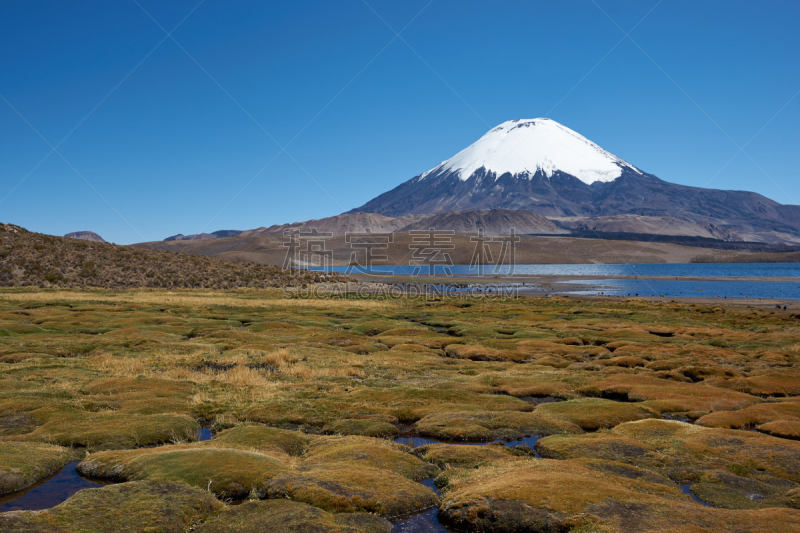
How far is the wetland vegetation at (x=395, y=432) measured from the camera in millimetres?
10164

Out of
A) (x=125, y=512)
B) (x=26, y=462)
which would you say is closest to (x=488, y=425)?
(x=125, y=512)

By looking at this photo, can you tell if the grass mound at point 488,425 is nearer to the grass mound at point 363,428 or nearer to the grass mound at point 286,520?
the grass mound at point 363,428

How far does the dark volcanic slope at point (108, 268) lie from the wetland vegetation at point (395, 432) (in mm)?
63438

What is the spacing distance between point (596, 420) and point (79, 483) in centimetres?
1589

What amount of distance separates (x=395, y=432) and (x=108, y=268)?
331ft

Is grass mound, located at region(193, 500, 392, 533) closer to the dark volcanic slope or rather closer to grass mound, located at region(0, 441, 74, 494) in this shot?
grass mound, located at region(0, 441, 74, 494)

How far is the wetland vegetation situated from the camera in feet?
33.3

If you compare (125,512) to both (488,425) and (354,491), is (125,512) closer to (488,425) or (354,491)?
(354,491)

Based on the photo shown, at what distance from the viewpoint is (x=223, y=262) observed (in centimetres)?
12194

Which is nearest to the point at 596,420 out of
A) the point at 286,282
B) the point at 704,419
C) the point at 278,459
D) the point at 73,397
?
the point at 704,419

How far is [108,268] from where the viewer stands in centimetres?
9988

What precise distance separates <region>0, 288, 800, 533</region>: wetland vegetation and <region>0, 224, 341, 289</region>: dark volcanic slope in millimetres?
63438

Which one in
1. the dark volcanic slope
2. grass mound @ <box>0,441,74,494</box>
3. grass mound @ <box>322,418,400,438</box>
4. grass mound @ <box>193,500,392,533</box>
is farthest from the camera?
the dark volcanic slope

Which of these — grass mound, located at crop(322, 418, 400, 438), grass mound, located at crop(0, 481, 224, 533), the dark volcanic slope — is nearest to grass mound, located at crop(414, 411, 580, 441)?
grass mound, located at crop(322, 418, 400, 438)
